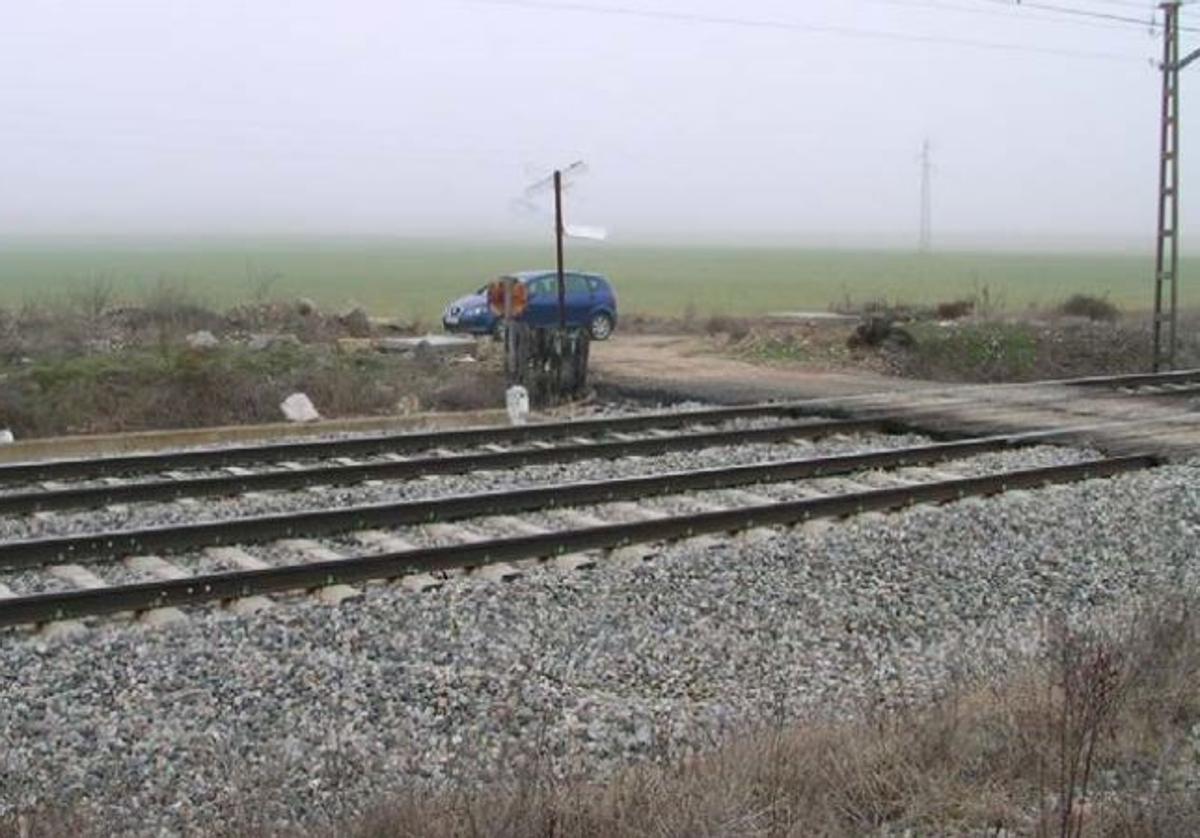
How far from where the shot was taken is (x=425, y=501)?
10992 millimetres

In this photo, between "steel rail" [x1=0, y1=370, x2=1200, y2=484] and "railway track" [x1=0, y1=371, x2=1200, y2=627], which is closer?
"railway track" [x1=0, y1=371, x2=1200, y2=627]

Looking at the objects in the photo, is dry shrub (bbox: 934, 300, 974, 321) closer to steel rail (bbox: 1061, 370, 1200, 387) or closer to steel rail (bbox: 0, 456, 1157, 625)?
steel rail (bbox: 1061, 370, 1200, 387)

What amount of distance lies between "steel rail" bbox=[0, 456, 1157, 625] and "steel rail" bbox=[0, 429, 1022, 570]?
1.38 meters

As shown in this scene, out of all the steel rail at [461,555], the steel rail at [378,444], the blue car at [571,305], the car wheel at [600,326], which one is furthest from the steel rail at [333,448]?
the car wheel at [600,326]

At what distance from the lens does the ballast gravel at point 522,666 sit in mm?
5844

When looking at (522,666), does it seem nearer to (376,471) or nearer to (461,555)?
(461,555)

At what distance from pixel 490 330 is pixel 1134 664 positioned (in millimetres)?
27976

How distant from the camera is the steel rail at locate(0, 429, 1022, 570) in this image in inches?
384

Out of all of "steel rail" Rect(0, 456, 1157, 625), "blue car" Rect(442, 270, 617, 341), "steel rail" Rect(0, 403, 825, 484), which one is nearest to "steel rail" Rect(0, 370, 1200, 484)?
"steel rail" Rect(0, 403, 825, 484)

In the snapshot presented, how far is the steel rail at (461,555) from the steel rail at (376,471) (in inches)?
135

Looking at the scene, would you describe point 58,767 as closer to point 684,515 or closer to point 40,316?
point 684,515

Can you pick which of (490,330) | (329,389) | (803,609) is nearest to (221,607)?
(803,609)

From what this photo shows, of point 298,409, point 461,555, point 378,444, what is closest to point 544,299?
point 298,409

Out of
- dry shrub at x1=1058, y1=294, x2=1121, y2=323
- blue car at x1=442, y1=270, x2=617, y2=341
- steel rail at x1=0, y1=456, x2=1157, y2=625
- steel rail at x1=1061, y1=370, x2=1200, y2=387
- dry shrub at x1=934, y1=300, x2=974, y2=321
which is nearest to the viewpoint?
steel rail at x1=0, y1=456, x2=1157, y2=625
